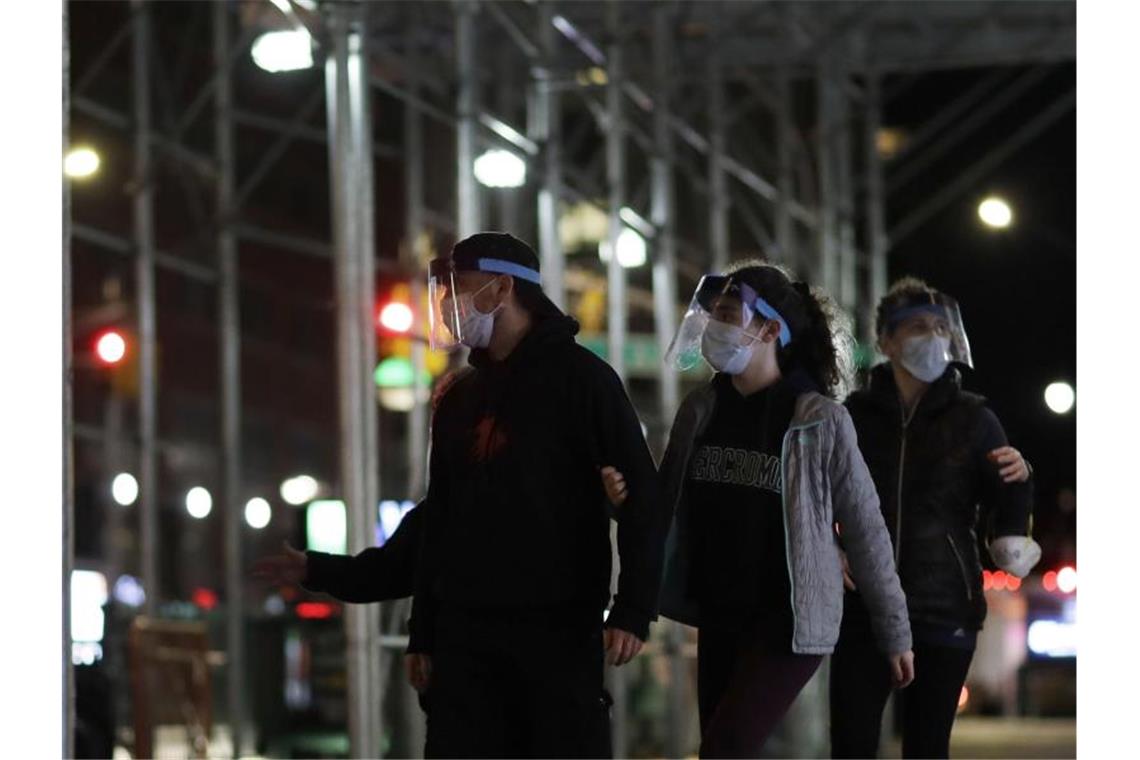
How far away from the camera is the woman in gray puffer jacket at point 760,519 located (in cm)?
623

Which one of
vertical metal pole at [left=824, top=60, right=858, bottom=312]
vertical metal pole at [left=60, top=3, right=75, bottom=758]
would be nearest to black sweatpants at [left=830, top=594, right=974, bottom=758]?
vertical metal pole at [left=60, top=3, right=75, bottom=758]

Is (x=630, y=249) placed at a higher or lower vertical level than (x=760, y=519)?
higher

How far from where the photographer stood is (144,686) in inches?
606

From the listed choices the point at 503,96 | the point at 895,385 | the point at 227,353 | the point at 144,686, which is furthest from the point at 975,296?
the point at 895,385

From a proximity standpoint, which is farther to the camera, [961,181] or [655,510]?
[961,181]

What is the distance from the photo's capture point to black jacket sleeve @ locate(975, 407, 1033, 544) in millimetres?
7000

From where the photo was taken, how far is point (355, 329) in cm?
1233

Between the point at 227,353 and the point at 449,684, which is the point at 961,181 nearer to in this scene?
the point at 227,353

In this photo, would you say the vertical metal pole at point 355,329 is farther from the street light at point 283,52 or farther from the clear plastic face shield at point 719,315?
the clear plastic face shield at point 719,315

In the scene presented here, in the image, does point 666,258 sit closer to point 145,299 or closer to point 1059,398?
point 145,299

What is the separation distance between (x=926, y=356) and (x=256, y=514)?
3794cm

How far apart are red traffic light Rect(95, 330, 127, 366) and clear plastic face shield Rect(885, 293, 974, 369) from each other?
46.1 ft

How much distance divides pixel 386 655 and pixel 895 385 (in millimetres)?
7344

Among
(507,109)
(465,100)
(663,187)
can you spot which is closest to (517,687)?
(465,100)
